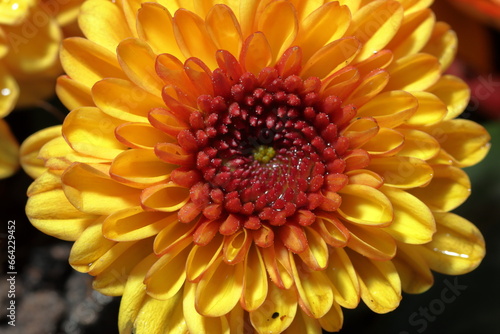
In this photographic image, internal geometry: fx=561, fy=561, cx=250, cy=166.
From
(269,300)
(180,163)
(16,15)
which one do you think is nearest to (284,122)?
(180,163)

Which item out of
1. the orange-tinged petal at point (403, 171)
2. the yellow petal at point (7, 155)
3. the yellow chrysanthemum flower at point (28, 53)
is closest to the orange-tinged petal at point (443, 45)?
the orange-tinged petal at point (403, 171)

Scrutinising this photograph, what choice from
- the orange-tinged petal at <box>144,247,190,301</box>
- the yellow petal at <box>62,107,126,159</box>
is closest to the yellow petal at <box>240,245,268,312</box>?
the orange-tinged petal at <box>144,247,190,301</box>

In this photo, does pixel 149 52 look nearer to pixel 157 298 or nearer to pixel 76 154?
pixel 76 154

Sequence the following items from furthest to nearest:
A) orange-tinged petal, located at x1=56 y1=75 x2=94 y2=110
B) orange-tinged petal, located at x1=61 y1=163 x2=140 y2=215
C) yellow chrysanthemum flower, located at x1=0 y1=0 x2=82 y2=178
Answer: yellow chrysanthemum flower, located at x1=0 y1=0 x2=82 y2=178
orange-tinged petal, located at x1=56 y1=75 x2=94 y2=110
orange-tinged petal, located at x1=61 y1=163 x2=140 y2=215

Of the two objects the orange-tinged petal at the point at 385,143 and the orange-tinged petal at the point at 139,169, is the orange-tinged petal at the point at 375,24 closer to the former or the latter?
the orange-tinged petal at the point at 385,143

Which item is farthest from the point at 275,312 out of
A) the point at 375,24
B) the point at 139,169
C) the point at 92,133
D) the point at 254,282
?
the point at 375,24

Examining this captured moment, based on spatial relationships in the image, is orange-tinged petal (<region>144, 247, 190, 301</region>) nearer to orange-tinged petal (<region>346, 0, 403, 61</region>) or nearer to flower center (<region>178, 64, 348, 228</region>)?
flower center (<region>178, 64, 348, 228</region>)

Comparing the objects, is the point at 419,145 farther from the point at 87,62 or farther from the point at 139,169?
the point at 87,62
